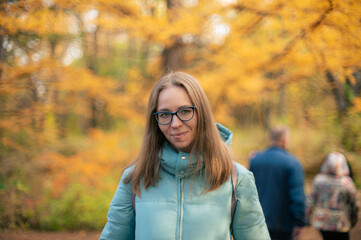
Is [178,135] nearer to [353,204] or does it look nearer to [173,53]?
[353,204]

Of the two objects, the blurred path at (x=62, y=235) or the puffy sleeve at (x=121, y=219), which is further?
the blurred path at (x=62, y=235)

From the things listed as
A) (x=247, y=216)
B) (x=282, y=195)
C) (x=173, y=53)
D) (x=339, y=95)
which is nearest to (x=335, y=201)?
(x=282, y=195)

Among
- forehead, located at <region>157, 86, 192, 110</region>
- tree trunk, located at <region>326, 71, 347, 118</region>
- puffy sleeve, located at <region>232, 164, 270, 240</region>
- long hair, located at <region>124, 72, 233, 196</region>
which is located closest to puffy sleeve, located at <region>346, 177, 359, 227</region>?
tree trunk, located at <region>326, 71, 347, 118</region>

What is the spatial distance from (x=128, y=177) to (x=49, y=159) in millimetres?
5234

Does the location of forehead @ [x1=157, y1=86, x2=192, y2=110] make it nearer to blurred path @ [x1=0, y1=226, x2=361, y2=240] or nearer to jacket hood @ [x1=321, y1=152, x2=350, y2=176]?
jacket hood @ [x1=321, y1=152, x2=350, y2=176]

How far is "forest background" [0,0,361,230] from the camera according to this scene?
3412 mm

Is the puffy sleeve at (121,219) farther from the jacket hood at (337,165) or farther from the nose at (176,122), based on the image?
the jacket hood at (337,165)

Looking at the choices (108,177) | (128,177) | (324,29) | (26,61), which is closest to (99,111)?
(108,177)

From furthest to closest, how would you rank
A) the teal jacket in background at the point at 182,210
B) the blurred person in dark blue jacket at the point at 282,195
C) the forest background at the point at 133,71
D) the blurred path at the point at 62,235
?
the blurred path at the point at 62,235
the forest background at the point at 133,71
the blurred person in dark blue jacket at the point at 282,195
the teal jacket in background at the point at 182,210

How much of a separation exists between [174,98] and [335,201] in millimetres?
2615

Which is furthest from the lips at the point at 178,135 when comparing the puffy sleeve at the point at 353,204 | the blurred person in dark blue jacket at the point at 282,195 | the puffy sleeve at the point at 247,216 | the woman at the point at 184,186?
the puffy sleeve at the point at 353,204

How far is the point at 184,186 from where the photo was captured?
1391 mm

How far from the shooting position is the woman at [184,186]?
133cm

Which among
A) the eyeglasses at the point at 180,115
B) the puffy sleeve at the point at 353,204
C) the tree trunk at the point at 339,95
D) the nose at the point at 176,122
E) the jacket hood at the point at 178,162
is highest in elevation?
the tree trunk at the point at 339,95
